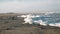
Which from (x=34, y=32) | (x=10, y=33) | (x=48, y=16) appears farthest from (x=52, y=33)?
(x=48, y=16)

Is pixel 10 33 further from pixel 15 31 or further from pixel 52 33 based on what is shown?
pixel 52 33

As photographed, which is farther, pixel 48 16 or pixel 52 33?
pixel 48 16

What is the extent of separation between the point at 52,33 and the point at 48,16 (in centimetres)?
204

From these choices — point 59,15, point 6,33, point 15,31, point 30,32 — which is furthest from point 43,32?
point 59,15

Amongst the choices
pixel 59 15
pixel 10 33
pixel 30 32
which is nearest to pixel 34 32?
pixel 30 32

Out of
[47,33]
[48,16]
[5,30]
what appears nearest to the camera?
[47,33]

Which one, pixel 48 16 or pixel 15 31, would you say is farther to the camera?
pixel 48 16

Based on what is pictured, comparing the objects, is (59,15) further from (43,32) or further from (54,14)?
(43,32)

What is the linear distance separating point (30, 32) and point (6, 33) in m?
0.57

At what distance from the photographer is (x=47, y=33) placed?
3.31 metres

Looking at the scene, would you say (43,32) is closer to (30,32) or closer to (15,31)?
(30,32)

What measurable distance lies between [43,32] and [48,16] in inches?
80.7

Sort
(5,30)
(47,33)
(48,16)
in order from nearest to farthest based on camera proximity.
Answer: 1. (47,33)
2. (5,30)
3. (48,16)

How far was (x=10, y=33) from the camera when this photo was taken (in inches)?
135
